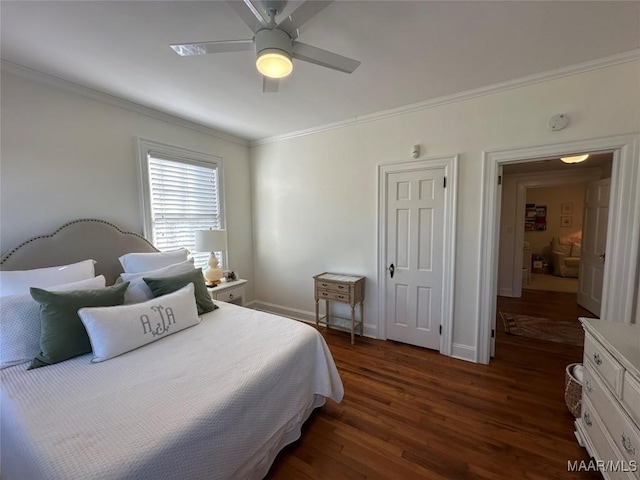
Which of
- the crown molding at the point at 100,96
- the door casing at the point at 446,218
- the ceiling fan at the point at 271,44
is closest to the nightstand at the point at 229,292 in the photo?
the door casing at the point at 446,218

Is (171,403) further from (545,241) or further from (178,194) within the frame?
(545,241)

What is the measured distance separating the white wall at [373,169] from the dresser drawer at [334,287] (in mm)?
324

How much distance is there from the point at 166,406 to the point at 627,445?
7.04 feet

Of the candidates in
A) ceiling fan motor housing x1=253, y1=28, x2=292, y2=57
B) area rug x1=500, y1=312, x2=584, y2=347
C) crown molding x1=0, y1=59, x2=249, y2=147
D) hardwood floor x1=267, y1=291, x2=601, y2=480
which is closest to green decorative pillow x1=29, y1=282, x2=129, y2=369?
hardwood floor x1=267, y1=291, x2=601, y2=480

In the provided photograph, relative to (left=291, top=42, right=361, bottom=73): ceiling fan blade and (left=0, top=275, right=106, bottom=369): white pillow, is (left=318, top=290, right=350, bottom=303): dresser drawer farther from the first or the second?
(left=0, top=275, right=106, bottom=369): white pillow

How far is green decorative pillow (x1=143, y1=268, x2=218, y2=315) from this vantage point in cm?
213

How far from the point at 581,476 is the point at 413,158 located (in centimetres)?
264

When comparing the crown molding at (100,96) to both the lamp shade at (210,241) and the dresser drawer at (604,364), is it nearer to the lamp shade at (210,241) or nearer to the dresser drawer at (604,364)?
the lamp shade at (210,241)

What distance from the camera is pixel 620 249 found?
2.02 m

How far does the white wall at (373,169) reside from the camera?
2.10 metres

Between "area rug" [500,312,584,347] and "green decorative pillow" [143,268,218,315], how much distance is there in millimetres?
3604

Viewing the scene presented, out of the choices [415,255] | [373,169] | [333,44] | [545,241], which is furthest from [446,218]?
[545,241]

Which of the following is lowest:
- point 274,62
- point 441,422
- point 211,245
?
point 441,422

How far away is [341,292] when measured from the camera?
122 inches
